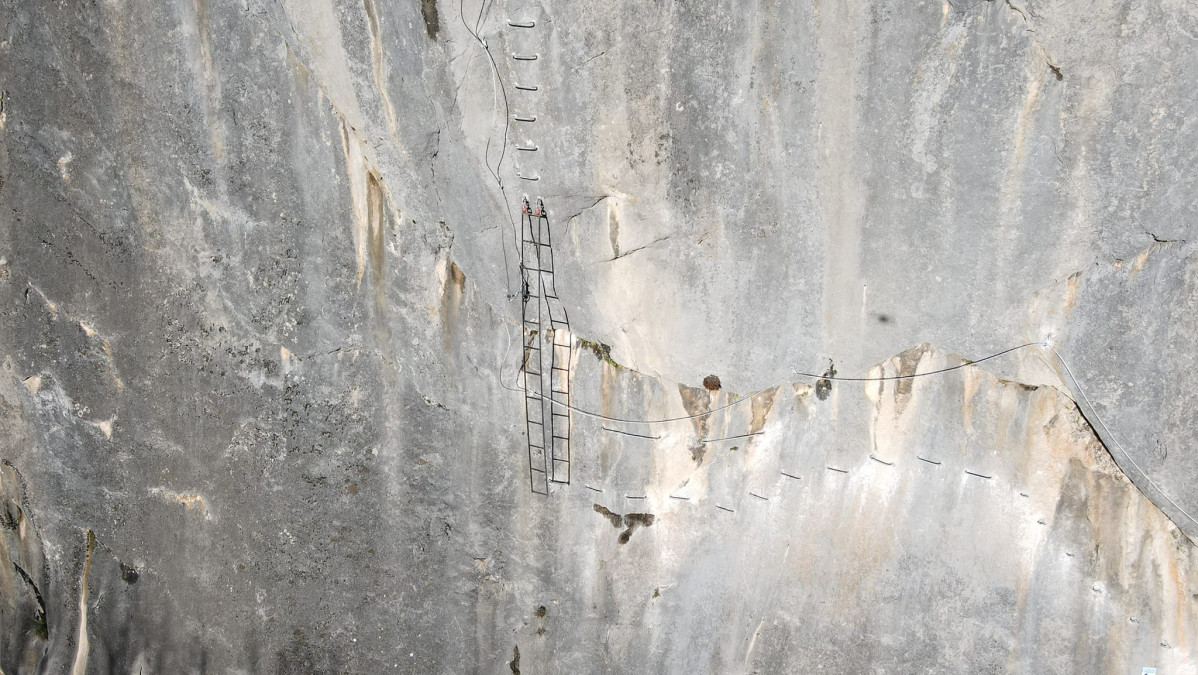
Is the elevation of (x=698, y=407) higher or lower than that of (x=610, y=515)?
higher

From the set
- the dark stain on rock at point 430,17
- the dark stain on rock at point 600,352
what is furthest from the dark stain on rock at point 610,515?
the dark stain on rock at point 430,17

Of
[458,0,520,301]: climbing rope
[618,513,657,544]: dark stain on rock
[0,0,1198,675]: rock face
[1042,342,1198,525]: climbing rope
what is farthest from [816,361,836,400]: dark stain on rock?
[458,0,520,301]: climbing rope

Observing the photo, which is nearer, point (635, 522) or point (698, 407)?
point (698, 407)

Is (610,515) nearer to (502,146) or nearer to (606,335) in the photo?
(606,335)

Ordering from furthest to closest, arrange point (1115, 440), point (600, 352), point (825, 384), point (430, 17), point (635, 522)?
1. point (635, 522)
2. point (600, 352)
3. point (825, 384)
4. point (1115, 440)
5. point (430, 17)

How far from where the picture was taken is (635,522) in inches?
195

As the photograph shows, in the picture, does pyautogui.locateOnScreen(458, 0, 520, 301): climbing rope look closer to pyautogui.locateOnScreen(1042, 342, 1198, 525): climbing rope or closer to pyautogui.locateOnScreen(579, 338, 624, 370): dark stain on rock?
pyautogui.locateOnScreen(579, 338, 624, 370): dark stain on rock

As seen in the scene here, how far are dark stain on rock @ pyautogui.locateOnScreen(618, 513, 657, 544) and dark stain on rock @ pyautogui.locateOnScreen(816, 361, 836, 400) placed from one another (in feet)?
4.65

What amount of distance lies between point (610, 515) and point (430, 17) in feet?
11.1

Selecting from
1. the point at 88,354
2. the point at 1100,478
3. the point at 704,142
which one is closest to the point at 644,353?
the point at 704,142

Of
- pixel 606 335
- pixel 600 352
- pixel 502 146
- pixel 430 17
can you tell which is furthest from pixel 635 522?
pixel 430 17

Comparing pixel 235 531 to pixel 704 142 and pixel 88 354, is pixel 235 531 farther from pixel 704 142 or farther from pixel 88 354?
pixel 704 142

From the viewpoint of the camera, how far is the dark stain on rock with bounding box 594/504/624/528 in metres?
4.95

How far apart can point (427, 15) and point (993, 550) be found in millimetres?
4859
